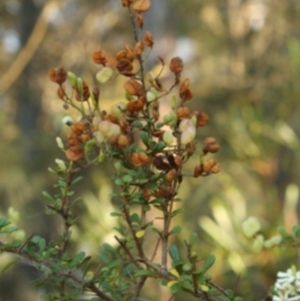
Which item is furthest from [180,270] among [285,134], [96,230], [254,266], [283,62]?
[283,62]

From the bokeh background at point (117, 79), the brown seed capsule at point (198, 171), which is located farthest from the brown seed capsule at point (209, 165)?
the bokeh background at point (117, 79)

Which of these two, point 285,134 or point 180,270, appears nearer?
point 180,270

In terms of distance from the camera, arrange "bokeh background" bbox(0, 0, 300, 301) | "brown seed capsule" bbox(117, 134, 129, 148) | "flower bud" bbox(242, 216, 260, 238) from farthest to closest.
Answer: "bokeh background" bbox(0, 0, 300, 301) < "flower bud" bbox(242, 216, 260, 238) < "brown seed capsule" bbox(117, 134, 129, 148)

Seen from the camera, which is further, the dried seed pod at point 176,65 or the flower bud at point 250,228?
the flower bud at point 250,228

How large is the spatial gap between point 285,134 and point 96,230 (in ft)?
1.80

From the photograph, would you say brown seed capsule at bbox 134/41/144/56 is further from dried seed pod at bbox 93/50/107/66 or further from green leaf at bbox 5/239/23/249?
green leaf at bbox 5/239/23/249

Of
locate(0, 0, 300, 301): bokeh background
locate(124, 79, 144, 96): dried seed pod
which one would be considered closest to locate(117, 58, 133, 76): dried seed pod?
locate(124, 79, 144, 96): dried seed pod

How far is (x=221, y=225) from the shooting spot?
1231 millimetres

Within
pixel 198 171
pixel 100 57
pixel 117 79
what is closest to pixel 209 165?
pixel 198 171

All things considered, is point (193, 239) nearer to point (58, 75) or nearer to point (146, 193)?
point (146, 193)

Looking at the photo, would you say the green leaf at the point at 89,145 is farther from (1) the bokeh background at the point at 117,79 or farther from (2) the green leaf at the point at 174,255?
(1) the bokeh background at the point at 117,79

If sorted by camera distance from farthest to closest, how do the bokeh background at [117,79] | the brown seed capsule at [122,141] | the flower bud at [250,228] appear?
the bokeh background at [117,79], the flower bud at [250,228], the brown seed capsule at [122,141]

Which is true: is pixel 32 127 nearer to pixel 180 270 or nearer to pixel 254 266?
pixel 254 266

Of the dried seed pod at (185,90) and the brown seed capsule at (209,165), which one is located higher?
the dried seed pod at (185,90)
